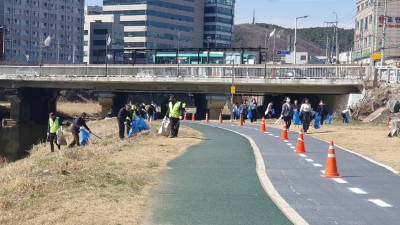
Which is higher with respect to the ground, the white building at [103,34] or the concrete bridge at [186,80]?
the white building at [103,34]

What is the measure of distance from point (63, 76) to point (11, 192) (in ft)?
178

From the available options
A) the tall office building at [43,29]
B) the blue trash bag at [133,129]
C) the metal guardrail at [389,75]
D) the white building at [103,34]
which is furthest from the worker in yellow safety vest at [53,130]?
the white building at [103,34]

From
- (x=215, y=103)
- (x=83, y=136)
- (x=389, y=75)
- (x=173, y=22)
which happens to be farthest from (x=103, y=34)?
(x=83, y=136)

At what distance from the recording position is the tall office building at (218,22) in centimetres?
18438

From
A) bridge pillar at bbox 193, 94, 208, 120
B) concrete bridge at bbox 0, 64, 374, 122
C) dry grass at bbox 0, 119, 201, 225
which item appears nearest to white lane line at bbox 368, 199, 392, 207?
dry grass at bbox 0, 119, 201, 225

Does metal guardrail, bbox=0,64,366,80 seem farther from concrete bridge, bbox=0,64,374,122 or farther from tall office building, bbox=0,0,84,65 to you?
tall office building, bbox=0,0,84,65

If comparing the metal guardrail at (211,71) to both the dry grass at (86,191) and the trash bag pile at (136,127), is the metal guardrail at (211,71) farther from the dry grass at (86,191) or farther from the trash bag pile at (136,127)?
the dry grass at (86,191)

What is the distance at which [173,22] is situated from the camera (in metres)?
176

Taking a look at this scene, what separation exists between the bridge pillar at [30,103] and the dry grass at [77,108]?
744cm

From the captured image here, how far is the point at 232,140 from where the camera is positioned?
3047 cm

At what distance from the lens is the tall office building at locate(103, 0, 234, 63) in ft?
553

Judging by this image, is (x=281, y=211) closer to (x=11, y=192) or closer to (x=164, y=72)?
(x=11, y=192)

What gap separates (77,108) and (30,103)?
22718mm

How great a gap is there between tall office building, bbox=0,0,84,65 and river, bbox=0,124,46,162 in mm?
69881
